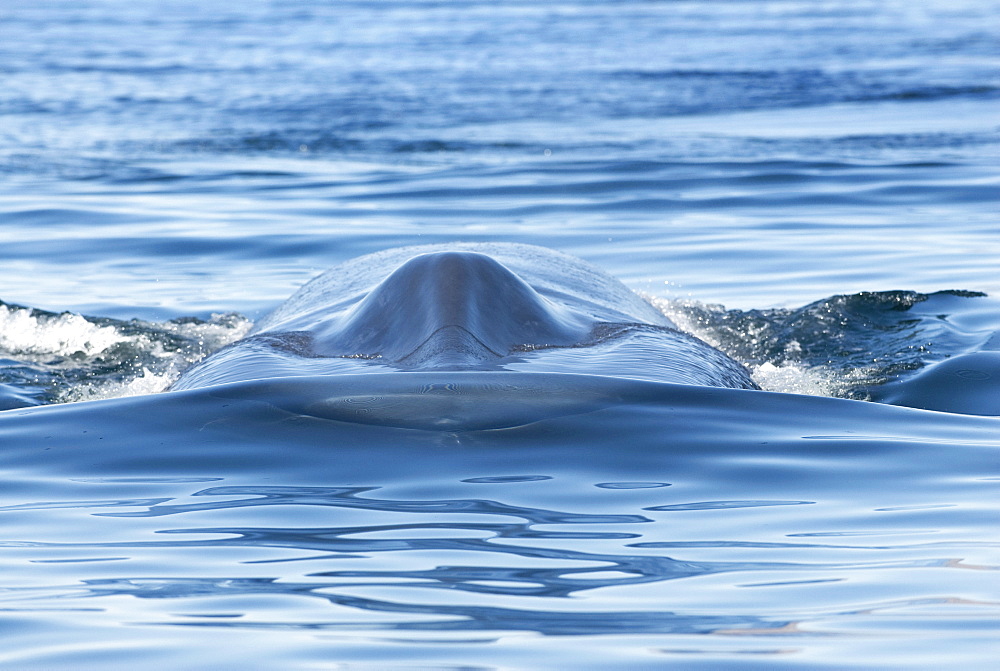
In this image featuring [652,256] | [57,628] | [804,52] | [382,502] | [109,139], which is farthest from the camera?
[804,52]

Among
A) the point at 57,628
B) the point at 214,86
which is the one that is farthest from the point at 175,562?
the point at 214,86

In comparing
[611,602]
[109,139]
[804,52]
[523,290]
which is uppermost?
[804,52]

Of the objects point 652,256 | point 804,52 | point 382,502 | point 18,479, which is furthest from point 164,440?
point 804,52

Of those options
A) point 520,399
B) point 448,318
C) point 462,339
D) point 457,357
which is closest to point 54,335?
point 448,318

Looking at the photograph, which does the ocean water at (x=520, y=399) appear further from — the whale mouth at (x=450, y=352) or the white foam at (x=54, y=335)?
the whale mouth at (x=450, y=352)

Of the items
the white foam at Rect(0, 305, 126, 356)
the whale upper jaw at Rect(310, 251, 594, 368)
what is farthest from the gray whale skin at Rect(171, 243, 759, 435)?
the white foam at Rect(0, 305, 126, 356)

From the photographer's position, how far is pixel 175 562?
12.8ft

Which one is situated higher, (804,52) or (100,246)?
(804,52)

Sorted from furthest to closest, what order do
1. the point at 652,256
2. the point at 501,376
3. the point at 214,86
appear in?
1. the point at 214,86
2. the point at 652,256
3. the point at 501,376

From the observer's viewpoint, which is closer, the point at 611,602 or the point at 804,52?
the point at 611,602

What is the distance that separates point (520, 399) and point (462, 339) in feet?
2.01

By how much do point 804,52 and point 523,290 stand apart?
25026 mm

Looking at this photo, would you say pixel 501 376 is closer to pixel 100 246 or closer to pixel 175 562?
pixel 175 562

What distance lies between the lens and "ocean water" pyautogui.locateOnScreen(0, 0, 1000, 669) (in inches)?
133
